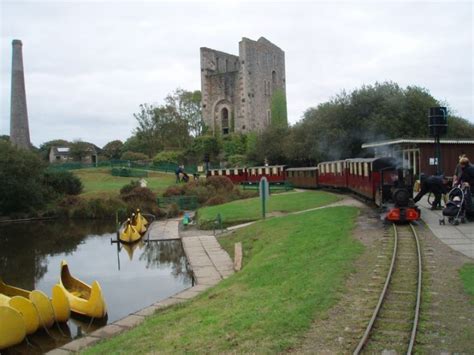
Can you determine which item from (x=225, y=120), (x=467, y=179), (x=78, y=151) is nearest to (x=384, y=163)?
(x=467, y=179)

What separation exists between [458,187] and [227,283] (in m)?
8.02

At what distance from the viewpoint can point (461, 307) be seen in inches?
291

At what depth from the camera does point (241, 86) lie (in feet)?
199

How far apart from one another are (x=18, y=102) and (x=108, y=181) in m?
16.8

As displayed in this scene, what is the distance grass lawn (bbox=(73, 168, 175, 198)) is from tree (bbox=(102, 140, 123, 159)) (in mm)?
29017

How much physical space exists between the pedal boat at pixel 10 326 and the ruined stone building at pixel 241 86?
5177 centimetres

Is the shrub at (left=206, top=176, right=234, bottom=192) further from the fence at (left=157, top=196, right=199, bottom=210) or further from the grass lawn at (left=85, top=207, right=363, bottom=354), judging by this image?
the grass lawn at (left=85, top=207, right=363, bottom=354)

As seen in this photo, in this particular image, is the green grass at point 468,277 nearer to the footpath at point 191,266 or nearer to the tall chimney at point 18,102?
the footpath at point 191,266

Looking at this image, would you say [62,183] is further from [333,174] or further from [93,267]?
[93,267]

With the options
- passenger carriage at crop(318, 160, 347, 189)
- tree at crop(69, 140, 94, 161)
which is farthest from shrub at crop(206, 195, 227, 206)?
tree at crop(69, 140, 94, 161)

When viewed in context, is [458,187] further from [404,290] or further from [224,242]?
[224,242]

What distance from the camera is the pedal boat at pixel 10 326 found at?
9.48 metres

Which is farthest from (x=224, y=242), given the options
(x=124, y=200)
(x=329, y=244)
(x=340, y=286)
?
(x=124, y=200)

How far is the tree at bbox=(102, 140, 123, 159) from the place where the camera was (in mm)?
82444
